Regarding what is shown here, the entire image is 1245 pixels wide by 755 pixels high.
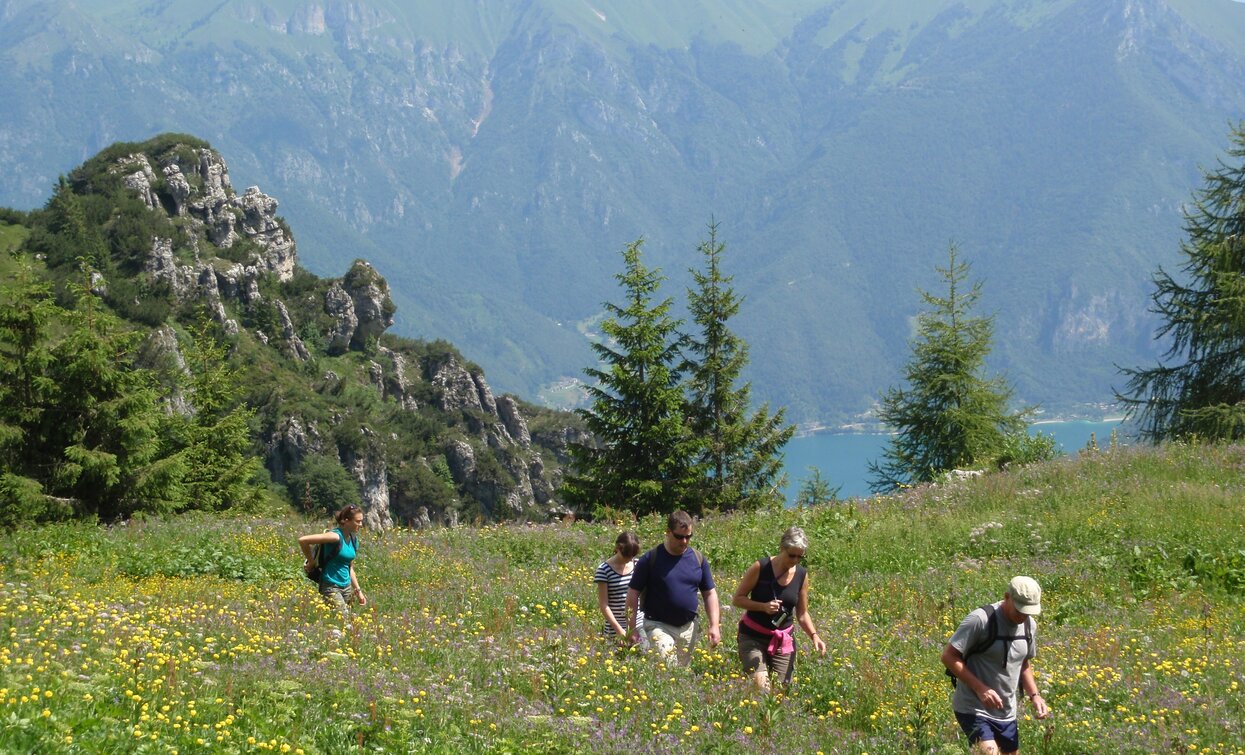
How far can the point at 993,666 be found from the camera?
8148 mm

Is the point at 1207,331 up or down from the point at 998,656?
up

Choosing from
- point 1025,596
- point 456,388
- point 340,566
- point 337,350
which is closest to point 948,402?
point 340,566

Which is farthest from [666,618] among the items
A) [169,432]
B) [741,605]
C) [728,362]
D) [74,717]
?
[169,432]

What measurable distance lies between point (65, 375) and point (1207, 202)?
91.0ft

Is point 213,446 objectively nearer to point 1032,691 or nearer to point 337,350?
point 1032,691

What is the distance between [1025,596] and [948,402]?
1248 inches

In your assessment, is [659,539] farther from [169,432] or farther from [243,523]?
[169,432]

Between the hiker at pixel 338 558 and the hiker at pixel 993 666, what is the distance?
6347 mm

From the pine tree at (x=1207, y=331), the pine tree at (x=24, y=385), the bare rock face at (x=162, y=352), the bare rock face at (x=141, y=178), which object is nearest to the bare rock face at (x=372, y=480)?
the bare rock face at (x=162, y=352)

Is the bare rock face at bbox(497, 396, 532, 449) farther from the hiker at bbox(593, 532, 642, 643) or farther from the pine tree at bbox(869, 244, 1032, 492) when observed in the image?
the hiker at bbox(593, 532, 642, 643)

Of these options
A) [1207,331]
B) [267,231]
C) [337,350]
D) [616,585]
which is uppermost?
[267,231]

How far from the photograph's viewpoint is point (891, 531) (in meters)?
18.2

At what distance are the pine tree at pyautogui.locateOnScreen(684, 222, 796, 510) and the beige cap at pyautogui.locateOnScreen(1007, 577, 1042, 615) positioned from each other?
22.9 metres

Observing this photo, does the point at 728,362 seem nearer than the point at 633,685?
No
